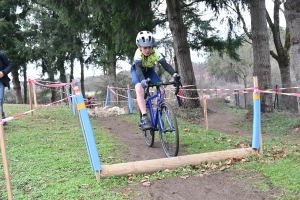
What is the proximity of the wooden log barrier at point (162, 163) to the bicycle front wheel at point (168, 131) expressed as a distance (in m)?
0.37

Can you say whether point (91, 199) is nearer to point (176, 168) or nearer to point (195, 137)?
point (176, 168)

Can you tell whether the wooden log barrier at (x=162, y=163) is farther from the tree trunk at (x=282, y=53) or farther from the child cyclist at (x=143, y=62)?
the tree trunk at (x=282, y=53)

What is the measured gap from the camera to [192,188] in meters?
3.75

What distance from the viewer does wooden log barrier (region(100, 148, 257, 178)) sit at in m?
4.11

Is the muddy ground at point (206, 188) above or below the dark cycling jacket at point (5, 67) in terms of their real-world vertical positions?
below

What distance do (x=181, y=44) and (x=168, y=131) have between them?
7832 millimetres

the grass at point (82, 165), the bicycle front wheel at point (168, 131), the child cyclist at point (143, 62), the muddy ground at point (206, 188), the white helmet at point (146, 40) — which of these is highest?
the white helmet at point (146, 40)

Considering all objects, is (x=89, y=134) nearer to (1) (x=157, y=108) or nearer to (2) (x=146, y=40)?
(1) (x=157, y=108)

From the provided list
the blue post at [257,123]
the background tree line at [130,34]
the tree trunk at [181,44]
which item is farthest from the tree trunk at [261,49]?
the blue post at [257,123]

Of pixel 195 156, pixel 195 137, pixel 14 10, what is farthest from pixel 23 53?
pixel 195 156

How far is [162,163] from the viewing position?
434 centimetres

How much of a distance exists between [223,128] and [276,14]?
34.0 ft

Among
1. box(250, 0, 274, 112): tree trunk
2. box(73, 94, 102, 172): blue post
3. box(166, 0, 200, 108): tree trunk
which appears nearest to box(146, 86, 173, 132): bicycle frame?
box(73, 94, 102, 172): blue post

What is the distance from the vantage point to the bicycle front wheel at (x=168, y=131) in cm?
481
